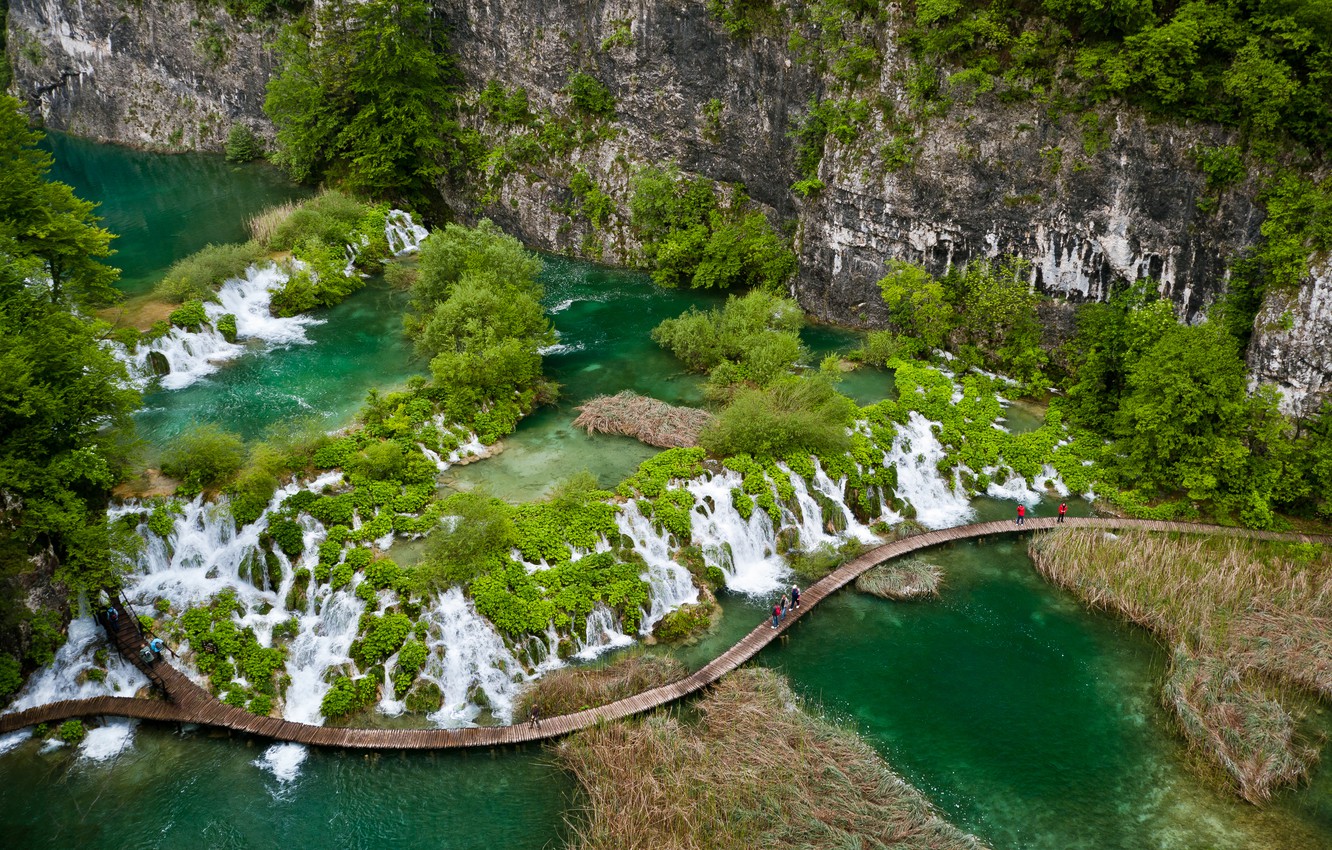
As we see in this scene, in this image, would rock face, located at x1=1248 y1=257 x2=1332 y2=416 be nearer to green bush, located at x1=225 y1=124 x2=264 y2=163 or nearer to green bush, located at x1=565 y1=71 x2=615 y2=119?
green bush, located at x1=565 y1=71 x2=615 y2=119

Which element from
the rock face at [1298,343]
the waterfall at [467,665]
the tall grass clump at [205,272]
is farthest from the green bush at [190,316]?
the rock face at [1298,343]

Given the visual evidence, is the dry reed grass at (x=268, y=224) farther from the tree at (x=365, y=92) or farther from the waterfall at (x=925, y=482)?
the waterfall at (x=925, y=482)

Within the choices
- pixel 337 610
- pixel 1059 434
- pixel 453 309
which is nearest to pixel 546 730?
pixel 337 610

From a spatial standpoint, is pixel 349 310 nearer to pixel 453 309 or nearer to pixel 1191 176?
pixel 453 309

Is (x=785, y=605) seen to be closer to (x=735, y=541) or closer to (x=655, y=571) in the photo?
(x=735, y=541)

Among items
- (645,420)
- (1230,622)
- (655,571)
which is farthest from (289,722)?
(1230,622)

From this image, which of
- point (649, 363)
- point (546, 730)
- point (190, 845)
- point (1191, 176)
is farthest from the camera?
point (649, 363)

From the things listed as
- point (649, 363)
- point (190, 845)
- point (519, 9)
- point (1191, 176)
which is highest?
point (519, 9)
